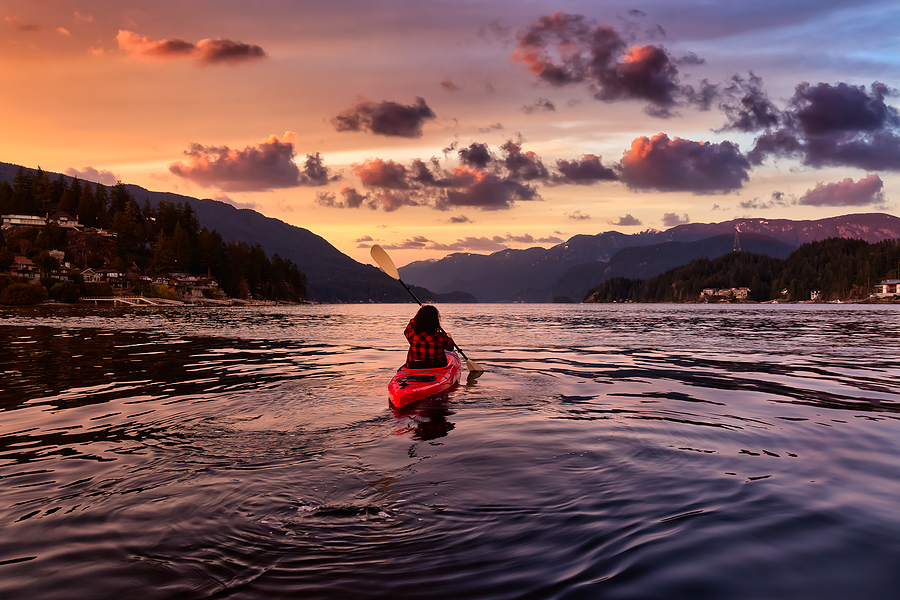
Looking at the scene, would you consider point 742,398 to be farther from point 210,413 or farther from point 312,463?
point 210,413

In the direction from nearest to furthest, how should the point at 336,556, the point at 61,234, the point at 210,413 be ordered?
the point at 336,556
the point at 210,413
the point at 61,234

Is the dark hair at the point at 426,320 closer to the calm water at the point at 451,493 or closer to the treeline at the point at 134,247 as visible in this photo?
the calm water at the point at 451,493

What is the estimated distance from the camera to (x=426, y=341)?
16219 mm

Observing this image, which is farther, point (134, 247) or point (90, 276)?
point (134, 247)

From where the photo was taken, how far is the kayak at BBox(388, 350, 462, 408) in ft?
46.4

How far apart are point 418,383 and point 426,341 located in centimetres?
187

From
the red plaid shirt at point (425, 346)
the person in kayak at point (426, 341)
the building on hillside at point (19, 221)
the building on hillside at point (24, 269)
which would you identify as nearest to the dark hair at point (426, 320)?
the person in kayak at point (426, 341)

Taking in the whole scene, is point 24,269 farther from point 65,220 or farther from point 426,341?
point 426,341

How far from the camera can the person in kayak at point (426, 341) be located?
15812 mm

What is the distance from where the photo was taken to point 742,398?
1541cm

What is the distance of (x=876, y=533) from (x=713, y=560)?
2544mm

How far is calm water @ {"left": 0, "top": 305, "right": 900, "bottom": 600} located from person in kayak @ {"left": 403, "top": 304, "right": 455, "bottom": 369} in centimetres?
133

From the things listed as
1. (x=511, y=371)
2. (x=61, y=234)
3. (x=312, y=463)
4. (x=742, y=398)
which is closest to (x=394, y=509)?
(x=312, y=463)

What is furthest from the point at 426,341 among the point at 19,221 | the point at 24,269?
the point at 19,221
